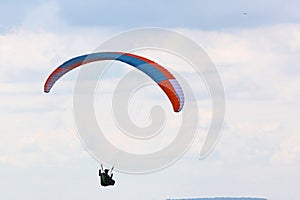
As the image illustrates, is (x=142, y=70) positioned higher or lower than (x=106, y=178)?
higher

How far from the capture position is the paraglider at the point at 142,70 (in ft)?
251

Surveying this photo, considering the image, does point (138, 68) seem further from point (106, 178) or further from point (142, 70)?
point (106, 178)

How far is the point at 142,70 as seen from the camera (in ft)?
261

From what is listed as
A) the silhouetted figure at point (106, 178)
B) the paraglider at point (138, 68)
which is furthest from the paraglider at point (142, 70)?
the silhouetted figure at point (106, 178)

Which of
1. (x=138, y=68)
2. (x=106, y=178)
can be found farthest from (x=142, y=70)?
(x=106, y=178)

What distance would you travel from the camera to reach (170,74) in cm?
7825

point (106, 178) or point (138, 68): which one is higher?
point (138, 68)

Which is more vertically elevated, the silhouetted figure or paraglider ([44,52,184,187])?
paraglider ([44,52,184,187])

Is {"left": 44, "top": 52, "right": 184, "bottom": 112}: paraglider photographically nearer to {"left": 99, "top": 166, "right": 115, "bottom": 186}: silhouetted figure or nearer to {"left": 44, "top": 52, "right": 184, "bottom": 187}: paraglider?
{"left": 44, "top": 52, "right": 184, "bottom": 187}: paraglider

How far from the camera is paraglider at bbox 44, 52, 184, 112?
76438 mm

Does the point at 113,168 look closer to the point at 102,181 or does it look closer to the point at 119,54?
the point at 102,181

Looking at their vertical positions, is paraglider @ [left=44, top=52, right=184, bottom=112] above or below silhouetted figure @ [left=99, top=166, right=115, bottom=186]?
above

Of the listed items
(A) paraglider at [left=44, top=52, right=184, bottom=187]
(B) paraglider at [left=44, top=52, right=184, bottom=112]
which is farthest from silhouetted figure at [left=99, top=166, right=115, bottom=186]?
(B) paraglider at [left=44, top=52, right=184, bottom=112]

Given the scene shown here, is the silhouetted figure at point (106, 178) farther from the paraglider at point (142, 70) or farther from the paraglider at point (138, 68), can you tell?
the paraglider at point (142, 70)
